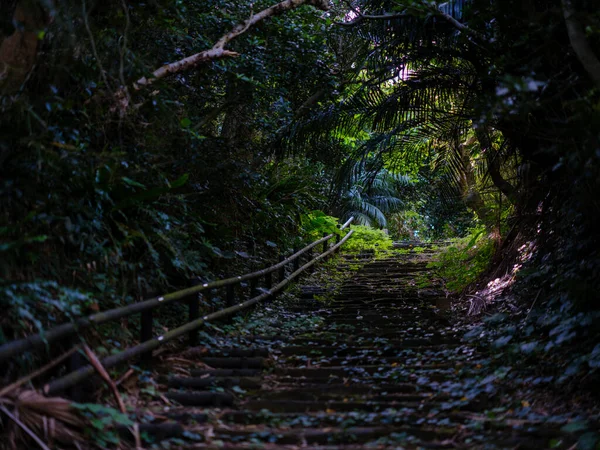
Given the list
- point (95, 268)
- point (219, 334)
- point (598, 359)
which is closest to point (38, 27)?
point (95, 268)

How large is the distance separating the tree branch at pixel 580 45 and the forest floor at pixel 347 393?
230 cm

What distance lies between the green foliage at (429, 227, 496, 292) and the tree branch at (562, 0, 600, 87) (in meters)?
4.77

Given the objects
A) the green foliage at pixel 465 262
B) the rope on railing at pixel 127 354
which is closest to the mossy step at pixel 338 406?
the rope on railing at pixel 127 354

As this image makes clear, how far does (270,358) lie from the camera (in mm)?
5867

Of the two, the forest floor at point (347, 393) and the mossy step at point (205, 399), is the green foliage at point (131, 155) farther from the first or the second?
the mossy step at point (205, 399)

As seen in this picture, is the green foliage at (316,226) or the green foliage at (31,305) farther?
the green foliage at (316,226)

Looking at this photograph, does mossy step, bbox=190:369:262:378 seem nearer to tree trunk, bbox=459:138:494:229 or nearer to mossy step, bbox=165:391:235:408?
mossy step, bbox=165:391:235:408

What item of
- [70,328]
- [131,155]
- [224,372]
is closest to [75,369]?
[70,328]

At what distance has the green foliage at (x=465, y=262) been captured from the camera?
9.60 m

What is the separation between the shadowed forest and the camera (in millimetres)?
4090

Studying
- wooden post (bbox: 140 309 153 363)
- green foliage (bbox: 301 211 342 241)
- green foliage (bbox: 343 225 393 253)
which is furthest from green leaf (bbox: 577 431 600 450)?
green foliage (bbox: 343 225 393 253)

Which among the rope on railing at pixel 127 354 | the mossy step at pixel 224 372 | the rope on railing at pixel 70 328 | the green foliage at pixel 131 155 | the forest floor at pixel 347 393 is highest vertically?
the green foliage at pixel 131 155

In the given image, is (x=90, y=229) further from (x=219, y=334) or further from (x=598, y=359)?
(x=598, y=359)

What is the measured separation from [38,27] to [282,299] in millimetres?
5337
